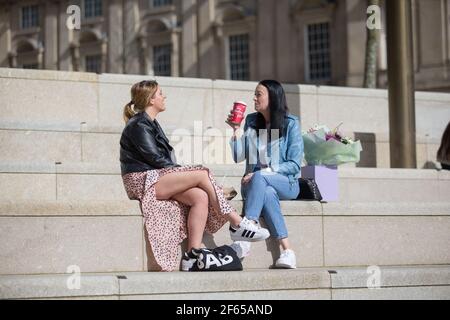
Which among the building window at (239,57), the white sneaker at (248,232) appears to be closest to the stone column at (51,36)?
the building window at (239,57)

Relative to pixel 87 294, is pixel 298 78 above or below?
above

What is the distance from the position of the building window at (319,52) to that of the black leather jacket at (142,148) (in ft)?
104

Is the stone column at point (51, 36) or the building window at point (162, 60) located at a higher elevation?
the stone column at point (51, 36)

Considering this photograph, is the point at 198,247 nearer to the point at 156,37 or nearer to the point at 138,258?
the point at 138,258

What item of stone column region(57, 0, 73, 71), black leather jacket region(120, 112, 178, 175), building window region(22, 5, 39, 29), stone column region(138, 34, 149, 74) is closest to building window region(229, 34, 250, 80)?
stone column region(138, 34, 149, 74)

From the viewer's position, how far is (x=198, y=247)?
8.24 meters

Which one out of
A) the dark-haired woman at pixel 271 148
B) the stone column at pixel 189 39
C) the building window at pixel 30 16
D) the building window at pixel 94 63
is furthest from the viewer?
the building window at pixel 30 16

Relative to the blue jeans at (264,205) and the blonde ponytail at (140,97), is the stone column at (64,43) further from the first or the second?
the blue jeans at (264,205)

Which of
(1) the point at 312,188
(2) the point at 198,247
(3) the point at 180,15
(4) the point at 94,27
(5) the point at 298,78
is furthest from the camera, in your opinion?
(4) the point at 94,27

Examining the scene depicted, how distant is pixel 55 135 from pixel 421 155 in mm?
5318

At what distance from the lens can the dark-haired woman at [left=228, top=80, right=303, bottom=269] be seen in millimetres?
8867

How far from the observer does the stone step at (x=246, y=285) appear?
7102 millimetres
